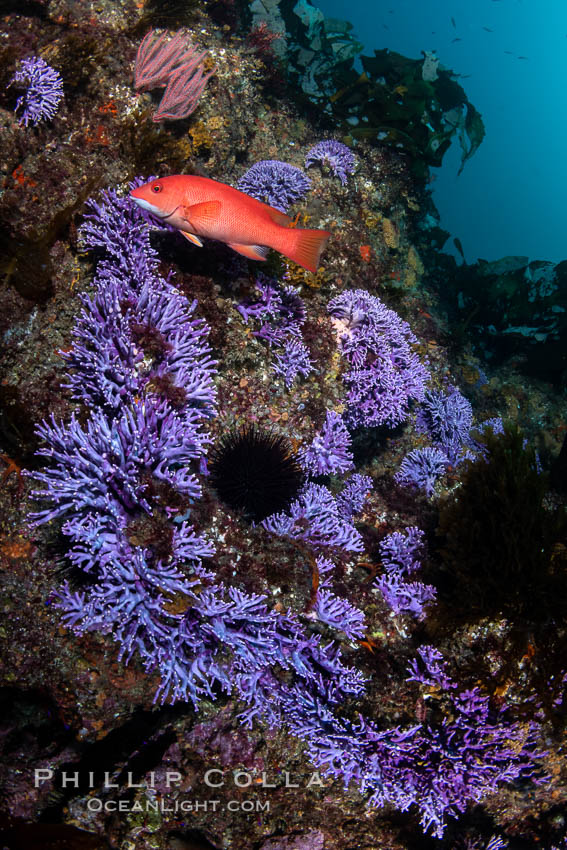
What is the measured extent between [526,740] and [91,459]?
416 centimetres

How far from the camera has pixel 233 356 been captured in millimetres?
3754

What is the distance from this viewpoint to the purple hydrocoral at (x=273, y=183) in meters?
5.32

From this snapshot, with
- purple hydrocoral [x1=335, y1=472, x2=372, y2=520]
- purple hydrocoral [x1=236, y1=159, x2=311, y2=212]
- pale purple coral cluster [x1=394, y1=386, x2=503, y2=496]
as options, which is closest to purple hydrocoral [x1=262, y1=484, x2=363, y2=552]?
purple hydrocoral [x1=335, y1=472, x2=372, y2=520]

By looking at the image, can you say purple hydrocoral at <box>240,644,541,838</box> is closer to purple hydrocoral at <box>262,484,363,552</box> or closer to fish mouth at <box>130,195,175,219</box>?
purple hydrocoral at <box>262,484,363,552</box>

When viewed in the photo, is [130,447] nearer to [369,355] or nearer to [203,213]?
[203,213]

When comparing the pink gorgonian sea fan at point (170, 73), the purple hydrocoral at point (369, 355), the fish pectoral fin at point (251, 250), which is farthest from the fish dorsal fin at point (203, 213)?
the pink gorgonian sea fan at point (170, 73)

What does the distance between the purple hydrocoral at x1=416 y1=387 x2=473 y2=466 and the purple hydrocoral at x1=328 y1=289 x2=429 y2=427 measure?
121 cm

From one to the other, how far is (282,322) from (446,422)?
2.79m

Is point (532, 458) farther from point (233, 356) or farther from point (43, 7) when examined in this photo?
point (43, 7)

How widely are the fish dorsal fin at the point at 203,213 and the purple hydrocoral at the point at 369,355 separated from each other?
6.54 feet

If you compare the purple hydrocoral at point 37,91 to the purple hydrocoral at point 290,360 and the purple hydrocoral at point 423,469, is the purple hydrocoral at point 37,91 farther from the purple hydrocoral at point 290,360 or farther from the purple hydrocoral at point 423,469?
the purple hydrocoral at point 423,469

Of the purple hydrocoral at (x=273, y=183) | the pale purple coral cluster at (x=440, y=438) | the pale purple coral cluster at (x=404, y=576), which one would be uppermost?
the purple hydrocoral at (x=273, y=183)

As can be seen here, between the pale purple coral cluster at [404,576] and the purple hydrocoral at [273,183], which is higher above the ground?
the purple hydrocoral at [273,183]

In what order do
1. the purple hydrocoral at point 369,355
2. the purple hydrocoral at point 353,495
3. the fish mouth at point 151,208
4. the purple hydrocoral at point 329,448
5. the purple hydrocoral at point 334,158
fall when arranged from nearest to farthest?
the fish mouth at point 151,208
the purple hydrocoral at point 329,448
the purple hydrocoral at point 369,355
the purple hydrocoral at point 353,495
the purple hydrocoral at point 334,158
